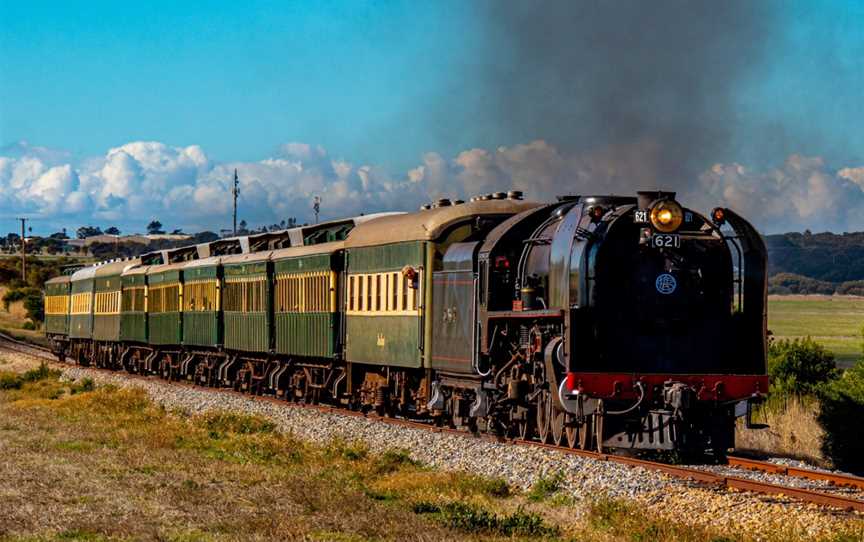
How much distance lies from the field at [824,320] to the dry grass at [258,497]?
5460cm

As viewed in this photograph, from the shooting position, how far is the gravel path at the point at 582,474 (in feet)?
41.7

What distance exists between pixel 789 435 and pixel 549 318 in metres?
7.15

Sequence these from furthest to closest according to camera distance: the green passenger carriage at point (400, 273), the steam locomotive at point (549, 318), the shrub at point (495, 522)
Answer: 1. the green passenger carriage at point (400, 273)
2. the steam locomotive at point (549, 318)
3. the shrub at point (495, 522)

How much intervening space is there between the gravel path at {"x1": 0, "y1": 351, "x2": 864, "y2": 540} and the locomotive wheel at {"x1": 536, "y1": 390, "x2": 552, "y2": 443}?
0.55 metres

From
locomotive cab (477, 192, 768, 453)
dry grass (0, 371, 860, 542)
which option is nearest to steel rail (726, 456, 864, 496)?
locomotive cab (477, 192, 768, 453)

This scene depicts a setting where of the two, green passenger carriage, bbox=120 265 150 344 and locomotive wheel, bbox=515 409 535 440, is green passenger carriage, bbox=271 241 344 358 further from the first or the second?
green passenger carriage, bbox=120 265 150 344

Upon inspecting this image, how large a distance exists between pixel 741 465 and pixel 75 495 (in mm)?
8616

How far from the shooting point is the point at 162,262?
151ft

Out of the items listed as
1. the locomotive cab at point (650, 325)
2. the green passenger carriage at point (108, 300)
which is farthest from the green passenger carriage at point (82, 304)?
the locomotive cab at point (650, 325)

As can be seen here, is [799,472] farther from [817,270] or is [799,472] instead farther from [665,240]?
[817,270]

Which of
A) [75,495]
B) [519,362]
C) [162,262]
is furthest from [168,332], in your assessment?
[75,495]

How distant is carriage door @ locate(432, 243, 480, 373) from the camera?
20.4 meters

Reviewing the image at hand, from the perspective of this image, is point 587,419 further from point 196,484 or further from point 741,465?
point 196,484

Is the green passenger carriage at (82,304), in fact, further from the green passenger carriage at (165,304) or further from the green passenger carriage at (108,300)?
the green passenger carriage at (165,304)
